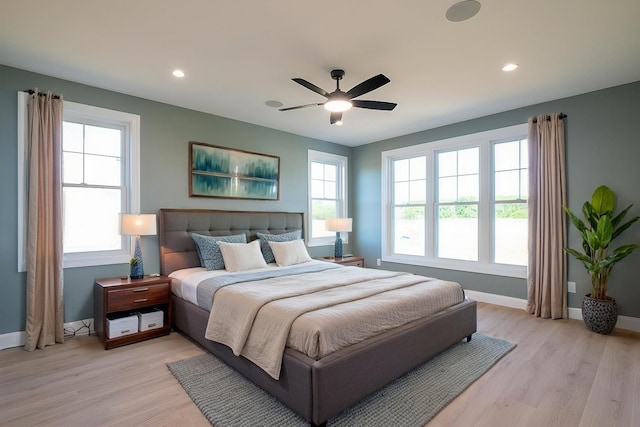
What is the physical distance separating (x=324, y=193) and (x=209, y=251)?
2.70 metres

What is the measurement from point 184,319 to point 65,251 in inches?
57.0

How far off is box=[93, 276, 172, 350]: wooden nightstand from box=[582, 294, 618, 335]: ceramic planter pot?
448cm

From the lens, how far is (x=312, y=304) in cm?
235

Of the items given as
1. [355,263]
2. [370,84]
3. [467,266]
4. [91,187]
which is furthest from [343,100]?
[467,266]

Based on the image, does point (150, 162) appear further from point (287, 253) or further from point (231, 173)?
point (287, 253)

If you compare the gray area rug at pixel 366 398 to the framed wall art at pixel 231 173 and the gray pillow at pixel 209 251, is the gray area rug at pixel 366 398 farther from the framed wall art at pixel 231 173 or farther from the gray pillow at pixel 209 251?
the framed wall art at pixel 231 173

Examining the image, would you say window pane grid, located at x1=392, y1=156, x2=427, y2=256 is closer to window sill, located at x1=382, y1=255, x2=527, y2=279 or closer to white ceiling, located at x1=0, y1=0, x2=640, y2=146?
window sill, located at x1=382, y1=255, x2=527, y2=279

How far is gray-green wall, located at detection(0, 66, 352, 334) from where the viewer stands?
305cm

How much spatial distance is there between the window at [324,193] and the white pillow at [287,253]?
1149 mm

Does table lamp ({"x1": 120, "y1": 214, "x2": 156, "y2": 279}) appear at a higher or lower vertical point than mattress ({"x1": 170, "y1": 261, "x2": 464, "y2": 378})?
higher

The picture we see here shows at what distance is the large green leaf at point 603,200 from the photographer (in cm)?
346

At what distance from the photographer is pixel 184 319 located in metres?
3.32

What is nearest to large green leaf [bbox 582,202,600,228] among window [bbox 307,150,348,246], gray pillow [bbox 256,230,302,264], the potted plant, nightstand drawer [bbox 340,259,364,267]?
the potted plant

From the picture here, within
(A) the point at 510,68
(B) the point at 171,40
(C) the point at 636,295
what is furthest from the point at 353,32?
(C) the point at 636,295
